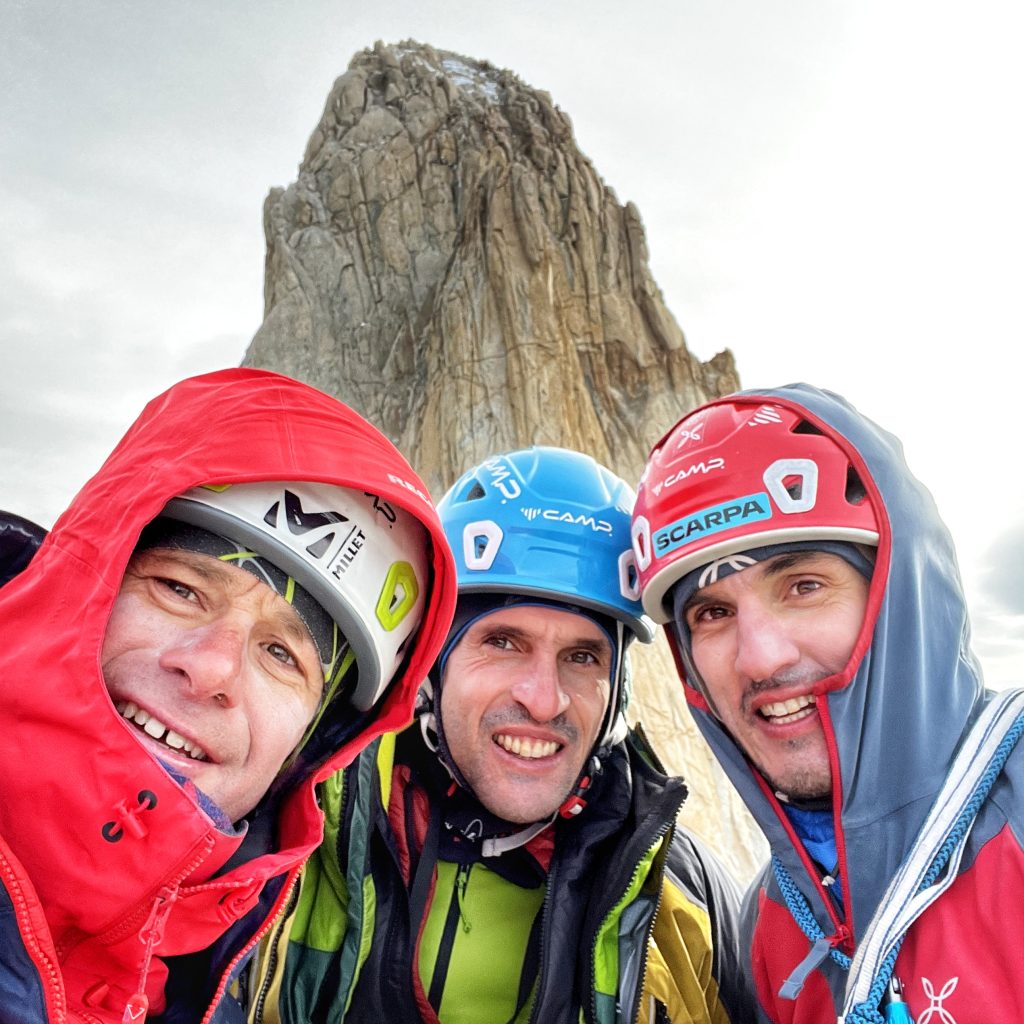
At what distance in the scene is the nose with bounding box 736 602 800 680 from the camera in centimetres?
247

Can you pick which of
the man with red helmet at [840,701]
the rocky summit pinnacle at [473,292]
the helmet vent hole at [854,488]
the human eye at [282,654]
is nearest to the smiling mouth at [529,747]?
the man with red helmet at [840,701]

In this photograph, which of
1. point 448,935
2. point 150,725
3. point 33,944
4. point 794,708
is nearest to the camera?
point 33,944

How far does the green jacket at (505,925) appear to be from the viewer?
2680mm

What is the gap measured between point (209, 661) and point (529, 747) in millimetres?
1696

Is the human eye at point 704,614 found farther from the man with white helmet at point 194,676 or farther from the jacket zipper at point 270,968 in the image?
the jacket zipper at point 270,968

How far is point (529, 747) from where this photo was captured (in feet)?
10.5

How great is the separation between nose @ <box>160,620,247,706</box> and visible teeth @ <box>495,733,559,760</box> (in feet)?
5.07

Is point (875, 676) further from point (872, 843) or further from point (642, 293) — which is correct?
point (642, 293)

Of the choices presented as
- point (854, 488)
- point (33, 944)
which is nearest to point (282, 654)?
point (33, 944)

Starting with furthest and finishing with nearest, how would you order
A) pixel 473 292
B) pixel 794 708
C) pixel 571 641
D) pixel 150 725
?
pixel 473 292 < pixel 571 641 < pixel 794 708 < pixel 150 725

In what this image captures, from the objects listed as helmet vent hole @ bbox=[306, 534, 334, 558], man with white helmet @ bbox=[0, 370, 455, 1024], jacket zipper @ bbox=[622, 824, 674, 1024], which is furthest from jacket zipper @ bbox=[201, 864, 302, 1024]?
jacket zipper @ bbox=[622, 824, 674, 1024]

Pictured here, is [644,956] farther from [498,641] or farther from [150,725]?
[150,725]

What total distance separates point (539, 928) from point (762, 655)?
158cm

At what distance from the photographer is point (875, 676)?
7.70 ft
